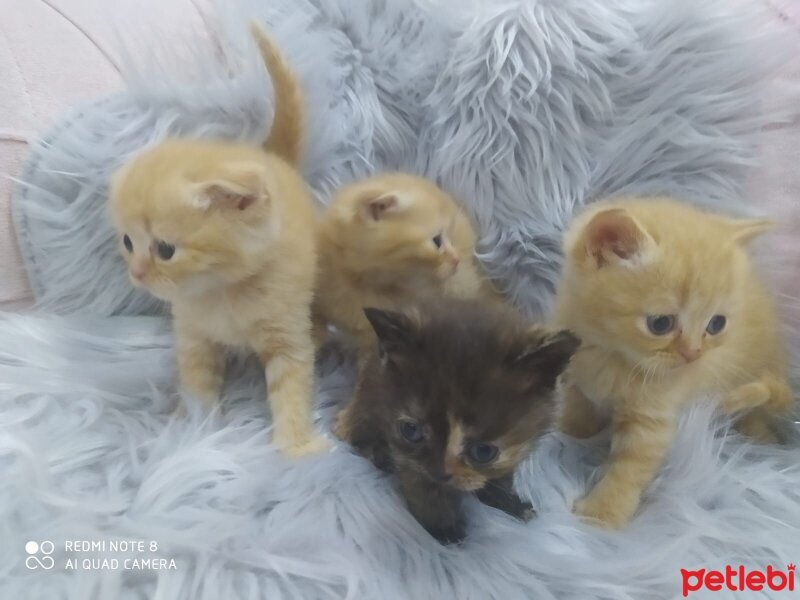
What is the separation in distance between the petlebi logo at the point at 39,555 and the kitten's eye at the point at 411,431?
0.33 metres

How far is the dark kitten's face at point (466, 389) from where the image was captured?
715 millimetres

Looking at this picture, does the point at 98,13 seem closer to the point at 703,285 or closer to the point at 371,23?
the point at 371,23

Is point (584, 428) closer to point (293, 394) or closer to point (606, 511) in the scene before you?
point (606, 511)

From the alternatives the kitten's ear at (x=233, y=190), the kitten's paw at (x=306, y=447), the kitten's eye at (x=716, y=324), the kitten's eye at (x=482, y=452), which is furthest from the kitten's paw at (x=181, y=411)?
the kitten's eye at (x=716, y=324)

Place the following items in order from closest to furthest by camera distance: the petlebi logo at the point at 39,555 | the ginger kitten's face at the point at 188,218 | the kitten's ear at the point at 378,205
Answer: the petlebi logo at the point at 39,555 → the ginger kitten's face at the point at 188,218 → the kitten's ear at the point at 378,205

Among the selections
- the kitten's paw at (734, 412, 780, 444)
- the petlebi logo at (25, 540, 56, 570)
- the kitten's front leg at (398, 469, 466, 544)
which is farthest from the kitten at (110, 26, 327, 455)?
the kitten's paw at (734, 412, 780, 444)

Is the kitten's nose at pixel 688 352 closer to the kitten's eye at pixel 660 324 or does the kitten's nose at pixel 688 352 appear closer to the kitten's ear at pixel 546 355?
the kitten's eye at pixel 660 324

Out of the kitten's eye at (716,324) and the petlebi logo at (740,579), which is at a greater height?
the kitten's eye at (716,324)

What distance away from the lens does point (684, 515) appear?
2.63ft

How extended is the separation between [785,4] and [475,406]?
687 millimetres

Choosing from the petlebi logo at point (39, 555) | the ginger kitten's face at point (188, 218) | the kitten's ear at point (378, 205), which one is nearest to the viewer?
the petlebi logo at point (39, 555)

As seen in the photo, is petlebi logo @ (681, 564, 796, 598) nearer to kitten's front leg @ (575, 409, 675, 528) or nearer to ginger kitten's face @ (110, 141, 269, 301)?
kitten's front leg @ (575, 409, 675, 528)

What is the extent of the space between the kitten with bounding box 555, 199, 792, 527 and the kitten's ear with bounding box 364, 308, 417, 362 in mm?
206

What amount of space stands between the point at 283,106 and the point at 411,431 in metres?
0.47
